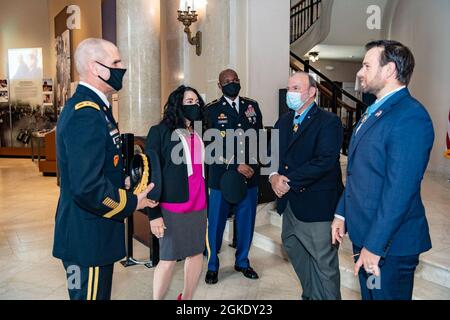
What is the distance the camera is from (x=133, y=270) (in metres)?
3.87

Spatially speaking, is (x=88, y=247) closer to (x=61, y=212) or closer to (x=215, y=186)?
(x=61, y=212)

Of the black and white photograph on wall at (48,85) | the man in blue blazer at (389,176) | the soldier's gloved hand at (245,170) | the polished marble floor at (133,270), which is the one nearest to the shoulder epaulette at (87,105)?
the man in blue blazer at (389,176)

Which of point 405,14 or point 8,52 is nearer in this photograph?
point 405,14

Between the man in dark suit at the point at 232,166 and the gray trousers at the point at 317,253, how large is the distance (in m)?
0.90

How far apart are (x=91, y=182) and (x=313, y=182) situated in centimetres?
139

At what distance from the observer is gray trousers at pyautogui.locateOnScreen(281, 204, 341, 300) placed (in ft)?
8.47

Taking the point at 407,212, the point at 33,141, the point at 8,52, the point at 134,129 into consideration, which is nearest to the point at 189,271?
the point at 407,212

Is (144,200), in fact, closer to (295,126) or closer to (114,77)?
(114,77)

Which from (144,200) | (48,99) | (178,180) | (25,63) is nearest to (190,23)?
(178,180)

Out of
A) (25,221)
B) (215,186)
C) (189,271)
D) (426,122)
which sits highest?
(426,122)

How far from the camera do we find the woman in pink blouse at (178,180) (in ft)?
8.41

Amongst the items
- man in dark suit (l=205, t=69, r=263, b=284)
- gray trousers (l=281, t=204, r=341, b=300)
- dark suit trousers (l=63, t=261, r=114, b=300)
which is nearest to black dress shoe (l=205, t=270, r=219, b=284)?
man in dark suit (l=205, t=69, r=263, b=284)

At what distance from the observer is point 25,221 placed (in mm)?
5605

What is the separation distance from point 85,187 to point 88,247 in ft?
0.97
